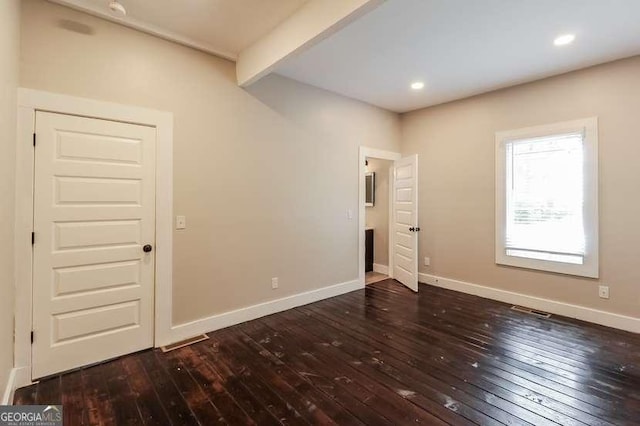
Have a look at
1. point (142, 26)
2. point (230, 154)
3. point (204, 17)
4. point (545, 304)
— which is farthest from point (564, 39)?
point (142, 26)

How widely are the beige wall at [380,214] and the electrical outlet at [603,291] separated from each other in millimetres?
2869

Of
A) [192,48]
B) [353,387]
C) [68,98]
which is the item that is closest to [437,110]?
[192,48]

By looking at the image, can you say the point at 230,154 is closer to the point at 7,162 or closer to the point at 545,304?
the point at 7,162

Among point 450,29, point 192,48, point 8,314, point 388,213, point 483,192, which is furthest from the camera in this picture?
point 388,213

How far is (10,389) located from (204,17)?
10.2 ft

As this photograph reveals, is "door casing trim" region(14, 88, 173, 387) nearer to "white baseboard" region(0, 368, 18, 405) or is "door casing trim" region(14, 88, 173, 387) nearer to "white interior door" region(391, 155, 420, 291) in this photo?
"white baseboard" region(0, 368, 18, 405)

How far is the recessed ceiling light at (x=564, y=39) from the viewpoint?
2.84 m

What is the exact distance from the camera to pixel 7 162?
6.29ft

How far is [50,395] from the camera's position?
6.98ft

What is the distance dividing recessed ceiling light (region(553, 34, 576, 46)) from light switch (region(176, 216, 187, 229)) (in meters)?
3.96

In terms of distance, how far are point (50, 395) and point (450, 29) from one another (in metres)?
4.26

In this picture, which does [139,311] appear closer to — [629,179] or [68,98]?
[68,98]

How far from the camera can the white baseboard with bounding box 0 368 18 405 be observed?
1868 mm

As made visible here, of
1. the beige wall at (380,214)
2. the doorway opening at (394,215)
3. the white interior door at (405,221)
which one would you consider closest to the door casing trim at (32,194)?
the doorway opening at (394,215)
